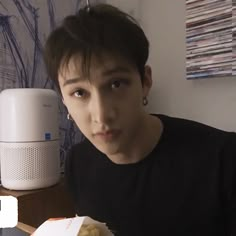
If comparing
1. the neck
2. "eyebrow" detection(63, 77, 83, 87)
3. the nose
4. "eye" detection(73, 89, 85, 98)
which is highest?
"eyebrow" detection(63, 77, 83, 87)

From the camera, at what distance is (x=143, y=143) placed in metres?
0.86

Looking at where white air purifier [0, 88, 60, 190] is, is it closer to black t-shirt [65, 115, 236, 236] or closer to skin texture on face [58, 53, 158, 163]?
black t-shirt [65, 115, 236, 236]

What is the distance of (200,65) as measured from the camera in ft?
5.13

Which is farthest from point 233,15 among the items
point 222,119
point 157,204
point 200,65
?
point 157,204

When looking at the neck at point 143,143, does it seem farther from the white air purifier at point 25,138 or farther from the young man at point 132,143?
the white air purifier at point 25,138

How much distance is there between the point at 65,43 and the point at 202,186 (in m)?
0.43

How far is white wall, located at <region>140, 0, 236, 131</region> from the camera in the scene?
156cm

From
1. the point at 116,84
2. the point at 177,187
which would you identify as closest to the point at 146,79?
the point at 116,84

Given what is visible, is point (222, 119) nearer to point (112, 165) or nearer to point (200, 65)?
point (200, 65)

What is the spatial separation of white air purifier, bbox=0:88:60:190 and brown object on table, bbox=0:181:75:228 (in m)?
0.03

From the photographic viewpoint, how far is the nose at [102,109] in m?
0.69

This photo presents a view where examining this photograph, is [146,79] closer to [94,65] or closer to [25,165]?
[94,65]

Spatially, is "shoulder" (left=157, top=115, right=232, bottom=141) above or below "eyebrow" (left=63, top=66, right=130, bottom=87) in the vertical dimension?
below

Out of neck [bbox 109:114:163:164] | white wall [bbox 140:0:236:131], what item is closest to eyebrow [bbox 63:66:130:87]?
neck [bbox 109:114:163:164]
